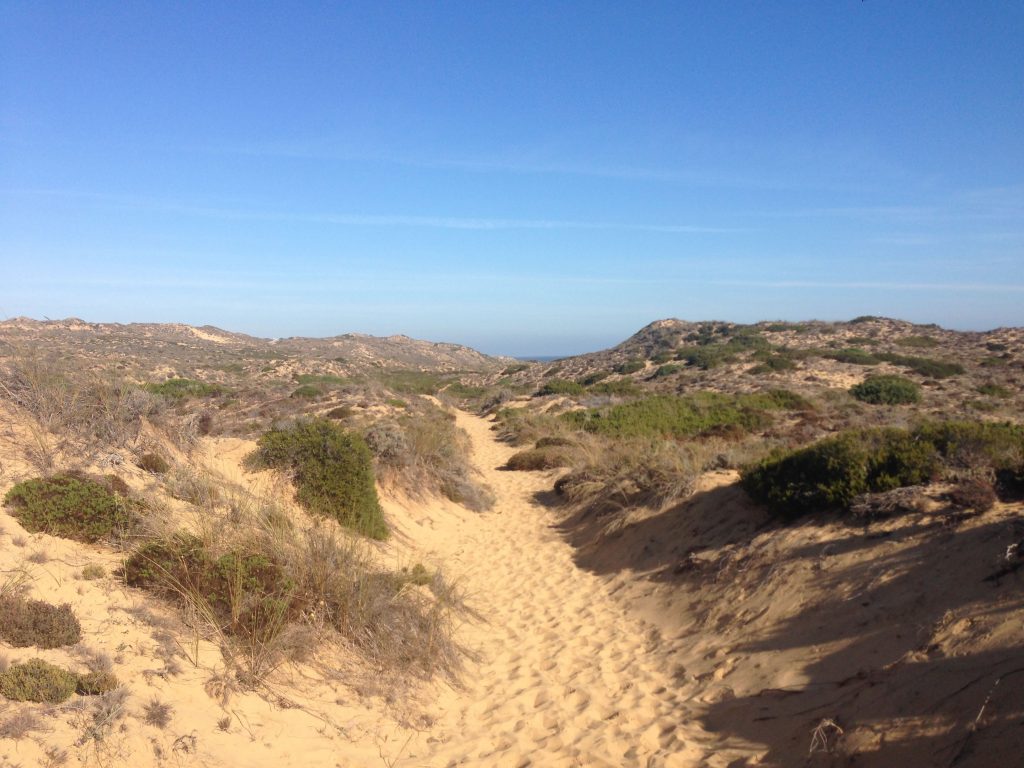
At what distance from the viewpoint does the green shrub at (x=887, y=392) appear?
2388 centimetres

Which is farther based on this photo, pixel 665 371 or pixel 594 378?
pixel 594 378

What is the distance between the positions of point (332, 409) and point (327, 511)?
33.8ft

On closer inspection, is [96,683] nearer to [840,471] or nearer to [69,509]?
[69,509]

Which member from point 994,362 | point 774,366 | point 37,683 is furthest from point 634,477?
point 994,362

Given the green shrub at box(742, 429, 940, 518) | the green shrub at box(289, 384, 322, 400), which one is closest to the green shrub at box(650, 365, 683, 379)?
the green shrub at box(289, 384, 322, 400)

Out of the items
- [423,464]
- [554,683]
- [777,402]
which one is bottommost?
[554,683]

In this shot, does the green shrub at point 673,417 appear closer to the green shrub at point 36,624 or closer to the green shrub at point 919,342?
the green shrub at point 36,624

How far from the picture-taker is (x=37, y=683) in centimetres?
348

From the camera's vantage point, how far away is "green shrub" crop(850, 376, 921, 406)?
23875 millimetres

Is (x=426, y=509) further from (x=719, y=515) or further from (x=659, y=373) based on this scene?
(x=659, y=373)

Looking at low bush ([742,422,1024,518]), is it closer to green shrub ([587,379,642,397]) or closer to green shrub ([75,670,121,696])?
green shrub ([75,670,121,696])

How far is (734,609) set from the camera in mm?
6543

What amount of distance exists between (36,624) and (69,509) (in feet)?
5.26

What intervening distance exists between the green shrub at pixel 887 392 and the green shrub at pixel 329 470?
69.9ft
